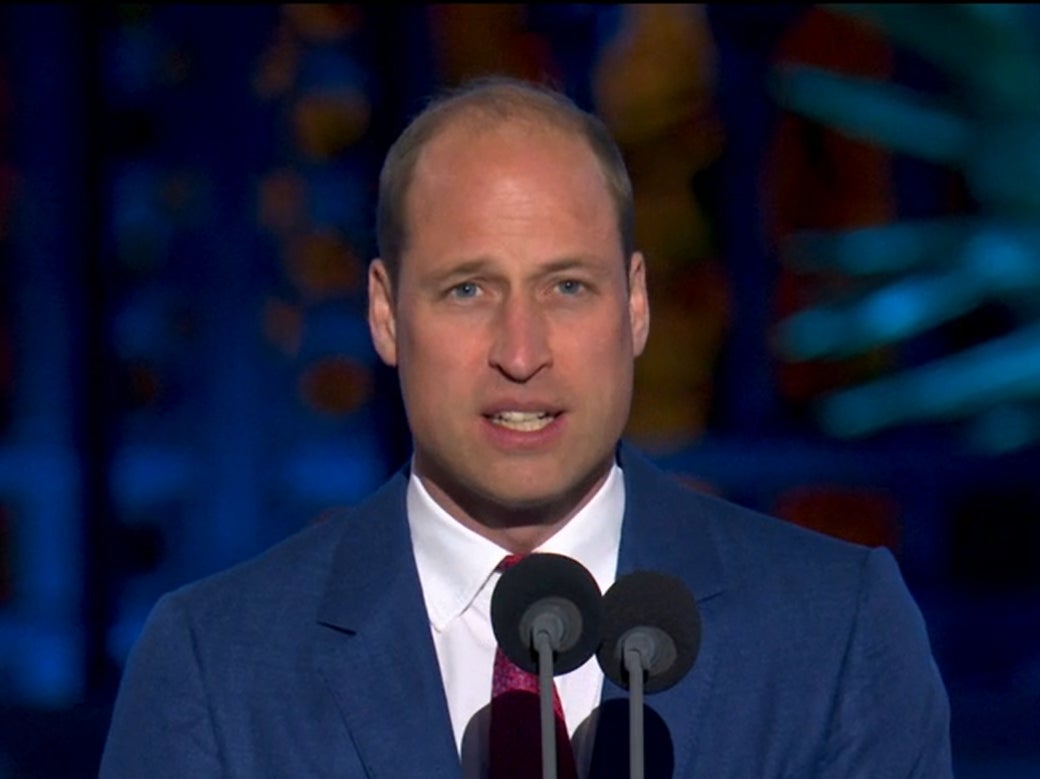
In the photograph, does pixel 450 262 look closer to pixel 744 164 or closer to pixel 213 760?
pixel 213 760

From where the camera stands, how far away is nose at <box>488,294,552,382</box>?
6.50ft

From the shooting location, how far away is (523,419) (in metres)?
2.01

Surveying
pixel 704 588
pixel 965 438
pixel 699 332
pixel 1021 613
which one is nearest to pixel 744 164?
pixel 699 332

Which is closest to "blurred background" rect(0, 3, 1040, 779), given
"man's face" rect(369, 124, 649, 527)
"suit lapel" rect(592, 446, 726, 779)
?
"suit lapel" rect(592, 446, 726, 779)

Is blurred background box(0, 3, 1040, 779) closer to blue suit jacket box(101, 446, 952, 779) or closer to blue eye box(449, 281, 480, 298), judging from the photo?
blue suit jacket box(101, 446, 952, 779)

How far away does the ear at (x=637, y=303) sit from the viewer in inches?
84.7

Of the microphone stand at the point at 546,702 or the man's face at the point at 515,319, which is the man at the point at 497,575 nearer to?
the man's face at the point at 515,319

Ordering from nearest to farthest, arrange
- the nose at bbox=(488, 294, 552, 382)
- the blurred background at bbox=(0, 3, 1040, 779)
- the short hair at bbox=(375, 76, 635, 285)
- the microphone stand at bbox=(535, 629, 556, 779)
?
the microphone stand at bbox=(535, 629, 556, 779) → the nose at bbox=(488, 294, 552, 382) → the short hair at bbox=(375, 76, 635, 285) → the blurred background at bbox=(0, 3, 1040, 779)

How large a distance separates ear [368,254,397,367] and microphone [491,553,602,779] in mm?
574

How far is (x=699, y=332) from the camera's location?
579cm

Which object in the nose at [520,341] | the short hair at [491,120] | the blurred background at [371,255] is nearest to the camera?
the nose at [520,341]

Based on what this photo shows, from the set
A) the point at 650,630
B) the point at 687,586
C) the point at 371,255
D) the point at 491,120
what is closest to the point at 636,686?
the point at 650,630

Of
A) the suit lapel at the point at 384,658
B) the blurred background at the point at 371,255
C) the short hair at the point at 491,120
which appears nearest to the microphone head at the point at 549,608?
the suit lapel at the point at 384,658

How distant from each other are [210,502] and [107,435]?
13.7 inches
